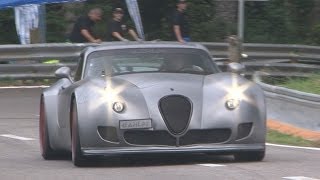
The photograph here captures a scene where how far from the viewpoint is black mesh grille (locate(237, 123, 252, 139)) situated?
359 inches

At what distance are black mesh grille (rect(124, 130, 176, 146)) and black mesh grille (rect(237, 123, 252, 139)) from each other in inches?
26.8

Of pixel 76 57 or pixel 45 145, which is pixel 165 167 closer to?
pixel 45 145

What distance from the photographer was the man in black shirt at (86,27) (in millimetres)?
19623

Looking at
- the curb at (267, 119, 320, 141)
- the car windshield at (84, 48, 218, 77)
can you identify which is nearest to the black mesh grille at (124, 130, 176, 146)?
the car windshield at (84, 48, 218, 77)

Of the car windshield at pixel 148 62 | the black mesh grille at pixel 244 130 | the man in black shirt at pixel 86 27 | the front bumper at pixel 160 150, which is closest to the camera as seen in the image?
the front bumper at pixel 160 150

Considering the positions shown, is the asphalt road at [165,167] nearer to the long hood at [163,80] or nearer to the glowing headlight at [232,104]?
the glowing headlight at [232,104]

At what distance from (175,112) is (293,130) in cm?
447

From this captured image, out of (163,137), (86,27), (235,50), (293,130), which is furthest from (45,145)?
(86,27)

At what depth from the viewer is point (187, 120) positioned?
352 inches

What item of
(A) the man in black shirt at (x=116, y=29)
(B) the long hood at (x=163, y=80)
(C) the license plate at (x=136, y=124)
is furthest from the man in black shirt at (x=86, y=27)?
(C) the license plate at (x=136, y=124)

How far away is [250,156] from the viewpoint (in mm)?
A: 9469

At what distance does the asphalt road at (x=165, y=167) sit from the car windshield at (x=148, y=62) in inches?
38.1

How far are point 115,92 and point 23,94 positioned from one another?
32.7 feet

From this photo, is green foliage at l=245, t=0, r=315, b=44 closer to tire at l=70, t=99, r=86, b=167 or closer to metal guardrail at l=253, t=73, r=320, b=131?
metal guardrail at l=253, t=73, r=320, b=131
